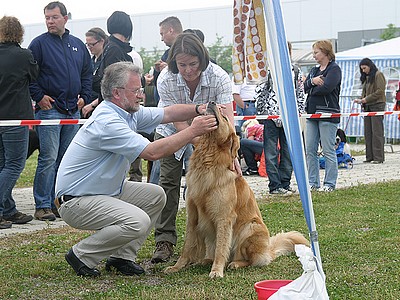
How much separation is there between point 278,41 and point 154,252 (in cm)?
262

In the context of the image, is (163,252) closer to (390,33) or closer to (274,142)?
(274,142)

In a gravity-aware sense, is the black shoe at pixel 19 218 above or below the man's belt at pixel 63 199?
below

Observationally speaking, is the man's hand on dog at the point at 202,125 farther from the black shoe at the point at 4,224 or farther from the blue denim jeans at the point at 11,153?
the black shoe at the point at 4,224

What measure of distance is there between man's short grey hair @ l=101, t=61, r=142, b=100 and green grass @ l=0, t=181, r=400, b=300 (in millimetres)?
1374

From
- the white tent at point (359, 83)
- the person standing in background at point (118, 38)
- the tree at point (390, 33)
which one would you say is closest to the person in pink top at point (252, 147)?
the person standing in background at point (118, 38)

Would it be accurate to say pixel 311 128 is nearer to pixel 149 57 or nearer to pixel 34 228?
pixel 34 228

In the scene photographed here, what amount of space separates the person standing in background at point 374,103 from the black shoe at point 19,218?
27.1ft

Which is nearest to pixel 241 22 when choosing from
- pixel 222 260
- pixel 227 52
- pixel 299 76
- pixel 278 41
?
pixel 278 41

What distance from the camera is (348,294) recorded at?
4426 mm

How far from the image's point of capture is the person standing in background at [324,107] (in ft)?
31.4

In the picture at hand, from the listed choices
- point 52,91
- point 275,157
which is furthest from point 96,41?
point 275,157

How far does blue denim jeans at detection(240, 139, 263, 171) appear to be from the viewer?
1203cm

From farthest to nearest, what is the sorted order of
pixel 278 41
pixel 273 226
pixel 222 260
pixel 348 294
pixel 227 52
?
pixel 227 52 → pixel 273 226 → pixel 222 260 → pixel 348 294 → pixel 278 41

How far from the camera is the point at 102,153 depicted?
502cm
